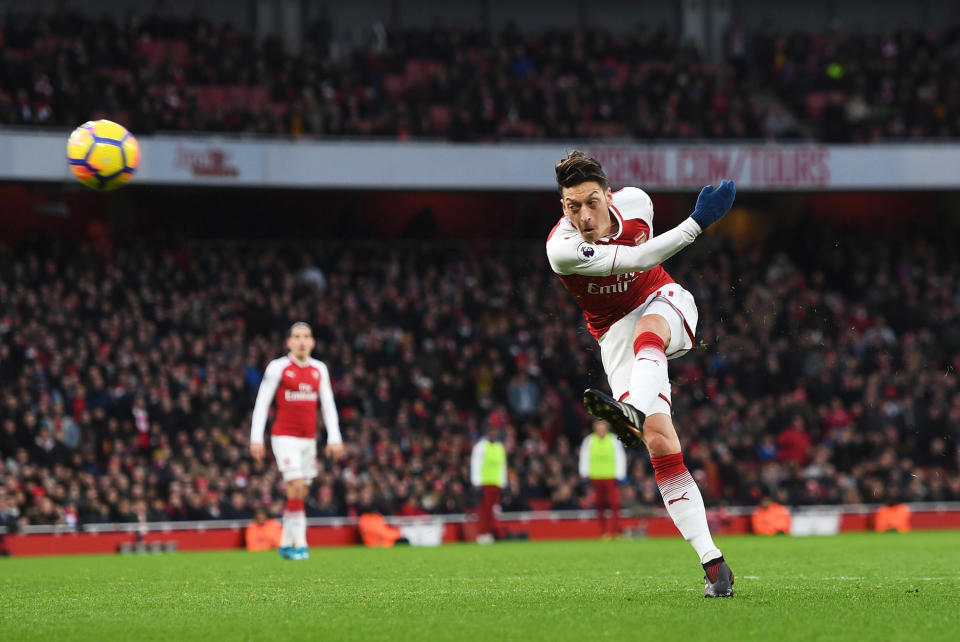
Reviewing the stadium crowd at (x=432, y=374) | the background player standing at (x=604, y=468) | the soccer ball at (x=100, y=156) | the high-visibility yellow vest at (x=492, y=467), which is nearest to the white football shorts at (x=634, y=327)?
the soccer ball at (x=100, y=156)

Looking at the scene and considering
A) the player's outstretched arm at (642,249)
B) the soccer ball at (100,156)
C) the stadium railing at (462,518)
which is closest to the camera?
the player's outstretched arm at (642,249)

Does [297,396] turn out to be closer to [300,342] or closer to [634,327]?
[300,342]

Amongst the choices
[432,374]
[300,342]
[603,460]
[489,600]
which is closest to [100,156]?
[300,342]

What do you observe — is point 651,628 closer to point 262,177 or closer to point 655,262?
point 655,262

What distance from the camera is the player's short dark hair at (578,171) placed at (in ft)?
24.0

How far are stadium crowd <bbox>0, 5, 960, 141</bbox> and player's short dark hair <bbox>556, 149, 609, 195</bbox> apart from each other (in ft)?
62.0

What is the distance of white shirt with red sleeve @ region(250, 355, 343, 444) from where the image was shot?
1360 centimetres

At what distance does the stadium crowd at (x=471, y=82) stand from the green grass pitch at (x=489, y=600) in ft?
47.3

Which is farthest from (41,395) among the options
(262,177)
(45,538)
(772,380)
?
(772,380)

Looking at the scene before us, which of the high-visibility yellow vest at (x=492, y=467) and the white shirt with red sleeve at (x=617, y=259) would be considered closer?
the white shirt with red sleeve at (x=617, y=259)

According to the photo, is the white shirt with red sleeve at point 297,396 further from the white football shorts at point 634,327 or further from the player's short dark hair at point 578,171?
the player's short dark hair at point 578,171

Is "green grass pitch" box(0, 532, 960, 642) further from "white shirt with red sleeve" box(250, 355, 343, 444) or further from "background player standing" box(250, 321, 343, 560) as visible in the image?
"white shirt with red sleeve" box(250, 355, 343, 444)

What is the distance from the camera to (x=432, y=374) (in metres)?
24.7

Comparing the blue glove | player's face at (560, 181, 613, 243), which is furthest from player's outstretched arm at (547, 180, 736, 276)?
player's face at (560, 181, 613, 243)
